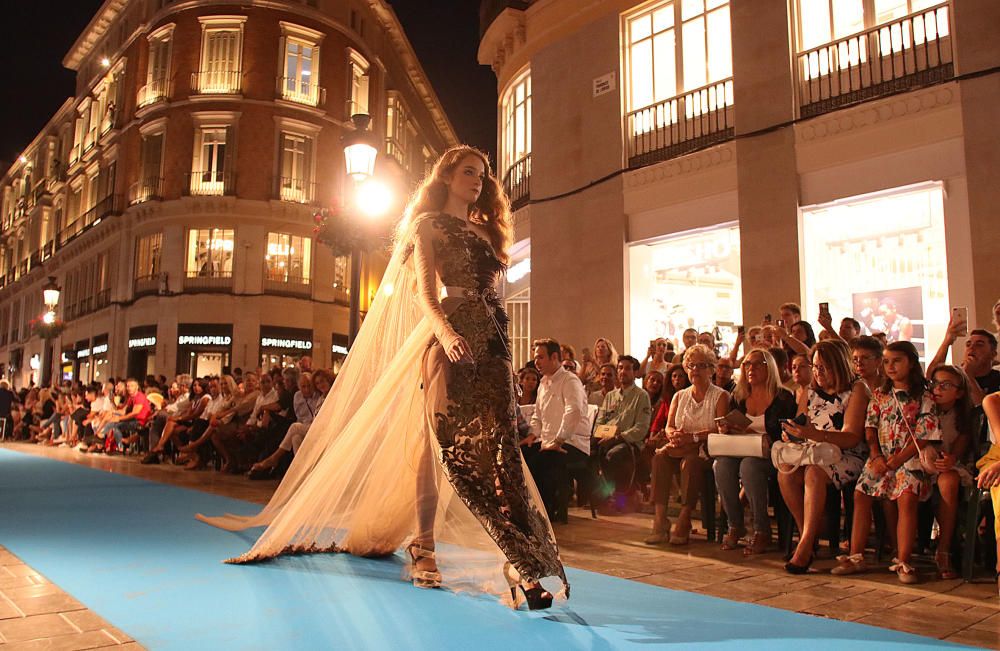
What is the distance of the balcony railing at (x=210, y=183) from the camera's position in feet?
90.9

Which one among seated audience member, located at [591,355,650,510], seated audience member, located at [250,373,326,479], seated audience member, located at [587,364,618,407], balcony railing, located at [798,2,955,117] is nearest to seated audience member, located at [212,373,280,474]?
seated audience member, located at [250,373,326,479]

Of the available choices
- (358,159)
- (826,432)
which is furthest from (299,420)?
(826,432)

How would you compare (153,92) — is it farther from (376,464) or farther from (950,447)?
(950,447)

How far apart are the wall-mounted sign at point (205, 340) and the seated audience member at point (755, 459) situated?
78.6ft

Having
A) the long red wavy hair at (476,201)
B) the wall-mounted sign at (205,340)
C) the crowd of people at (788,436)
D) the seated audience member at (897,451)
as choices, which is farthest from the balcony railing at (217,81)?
the seated audience member at (897,451)

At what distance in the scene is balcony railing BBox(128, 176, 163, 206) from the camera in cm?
2809

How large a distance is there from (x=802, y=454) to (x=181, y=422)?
11.1m

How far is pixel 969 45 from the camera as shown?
9266 millimetres

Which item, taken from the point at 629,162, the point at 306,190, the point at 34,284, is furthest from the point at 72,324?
the point at 629,162

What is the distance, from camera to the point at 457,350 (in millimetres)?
3533

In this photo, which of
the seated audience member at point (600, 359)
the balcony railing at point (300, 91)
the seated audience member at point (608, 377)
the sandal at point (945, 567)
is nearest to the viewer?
the sandal at point (945, 567)

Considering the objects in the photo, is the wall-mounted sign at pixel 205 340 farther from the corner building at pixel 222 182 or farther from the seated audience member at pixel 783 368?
the seated audience member at pixel 783 368

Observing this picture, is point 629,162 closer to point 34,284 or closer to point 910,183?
point 910,183

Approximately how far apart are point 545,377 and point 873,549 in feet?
9.69
